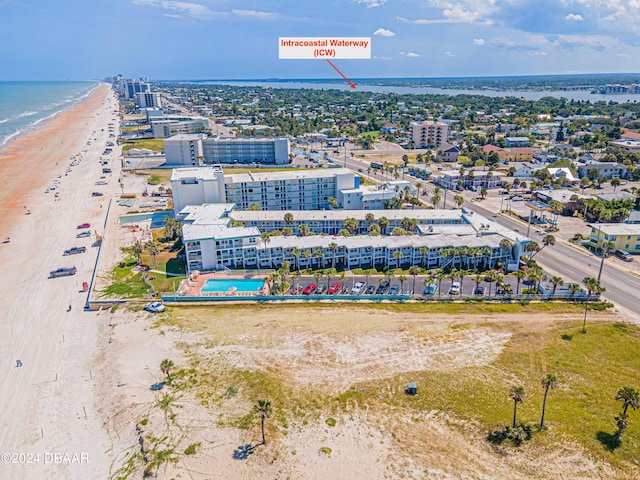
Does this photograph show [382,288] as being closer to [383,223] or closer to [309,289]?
[309,289]

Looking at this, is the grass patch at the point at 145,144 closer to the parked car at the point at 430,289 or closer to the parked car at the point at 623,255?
the parked car at the point at 430,289

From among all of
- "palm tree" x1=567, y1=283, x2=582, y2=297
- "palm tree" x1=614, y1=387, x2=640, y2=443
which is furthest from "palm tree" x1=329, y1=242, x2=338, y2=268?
"palm tree" x1=614, y1=387, x2=640, y2=443

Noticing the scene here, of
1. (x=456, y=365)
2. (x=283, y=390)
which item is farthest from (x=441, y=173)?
(x=283, y=390)

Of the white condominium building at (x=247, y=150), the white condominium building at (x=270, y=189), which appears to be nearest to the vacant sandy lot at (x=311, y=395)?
the white condominium building at (x=270, y=189)

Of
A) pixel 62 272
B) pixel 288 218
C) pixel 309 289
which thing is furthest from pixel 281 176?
pixel 62 272

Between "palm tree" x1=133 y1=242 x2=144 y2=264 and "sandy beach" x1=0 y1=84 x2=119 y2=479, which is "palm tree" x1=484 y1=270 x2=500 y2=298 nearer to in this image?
"sandy beach" x1=0 y1=84 x2=119 y2=479

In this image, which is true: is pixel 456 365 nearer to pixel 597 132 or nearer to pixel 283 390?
pixel 283 390
